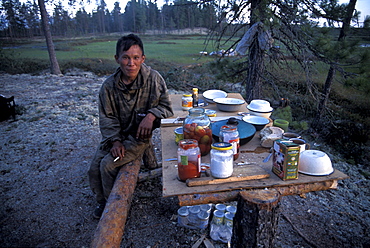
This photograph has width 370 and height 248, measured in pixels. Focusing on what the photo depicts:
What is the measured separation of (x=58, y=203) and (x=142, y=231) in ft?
4.45

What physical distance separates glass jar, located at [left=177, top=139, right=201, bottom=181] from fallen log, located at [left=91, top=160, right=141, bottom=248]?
704 millimetres

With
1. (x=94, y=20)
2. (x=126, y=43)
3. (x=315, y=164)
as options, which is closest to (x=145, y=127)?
(x=126, y=43)

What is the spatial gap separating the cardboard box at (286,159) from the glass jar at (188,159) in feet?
1.83

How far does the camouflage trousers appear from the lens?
2.61 metres

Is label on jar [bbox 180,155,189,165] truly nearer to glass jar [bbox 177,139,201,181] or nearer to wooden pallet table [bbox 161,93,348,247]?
glass jar [bbox 177,139,201,181]

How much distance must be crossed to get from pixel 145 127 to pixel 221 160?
1390 mm

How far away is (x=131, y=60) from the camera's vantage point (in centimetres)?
261

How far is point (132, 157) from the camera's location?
2.79m

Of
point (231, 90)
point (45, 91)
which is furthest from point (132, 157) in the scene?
point (45, 91)

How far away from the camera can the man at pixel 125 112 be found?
8.60 feet

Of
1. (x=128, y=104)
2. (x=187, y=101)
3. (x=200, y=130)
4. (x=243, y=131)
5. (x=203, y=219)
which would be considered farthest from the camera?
(x=187, y=101)

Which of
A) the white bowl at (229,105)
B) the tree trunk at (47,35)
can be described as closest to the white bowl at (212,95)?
the white bowl at (229,105)

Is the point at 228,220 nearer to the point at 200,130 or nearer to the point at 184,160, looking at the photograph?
→ the point at 200,130

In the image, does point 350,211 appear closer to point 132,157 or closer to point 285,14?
point 132,157
